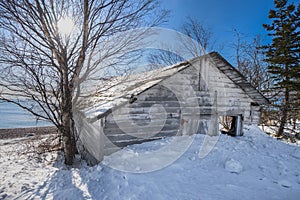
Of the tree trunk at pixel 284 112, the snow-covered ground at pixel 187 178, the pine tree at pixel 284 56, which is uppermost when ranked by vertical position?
the pine tree at pixel 284 56

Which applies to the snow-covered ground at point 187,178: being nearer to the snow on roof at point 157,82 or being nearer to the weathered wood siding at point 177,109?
the weathered wood siding at point 177,109

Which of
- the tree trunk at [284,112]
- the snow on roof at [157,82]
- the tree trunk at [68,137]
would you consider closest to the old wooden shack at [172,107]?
the snow on roof at [157,82]

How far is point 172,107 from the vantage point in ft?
18.5

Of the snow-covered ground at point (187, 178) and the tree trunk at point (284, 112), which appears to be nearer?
the snow-covered ground at point (187, 178)

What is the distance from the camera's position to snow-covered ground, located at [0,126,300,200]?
3.13 metres

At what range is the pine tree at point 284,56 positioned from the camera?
11852mm

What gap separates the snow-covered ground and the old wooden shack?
1.75ft

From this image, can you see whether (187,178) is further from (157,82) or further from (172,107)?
A: (157,82)

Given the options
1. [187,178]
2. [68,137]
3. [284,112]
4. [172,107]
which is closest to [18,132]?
[68,137]

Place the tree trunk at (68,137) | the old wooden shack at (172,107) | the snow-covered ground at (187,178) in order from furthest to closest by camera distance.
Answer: the tree trunk at (68,137), the old wooden shack at (172,107), the snow-covered ground at (187,178)

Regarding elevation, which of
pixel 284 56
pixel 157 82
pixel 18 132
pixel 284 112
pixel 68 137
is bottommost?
pixel 18 132

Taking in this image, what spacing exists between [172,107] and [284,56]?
40.1 ft

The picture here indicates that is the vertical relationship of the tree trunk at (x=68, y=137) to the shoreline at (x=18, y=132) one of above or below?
above

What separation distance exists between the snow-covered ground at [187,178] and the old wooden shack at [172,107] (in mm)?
533
